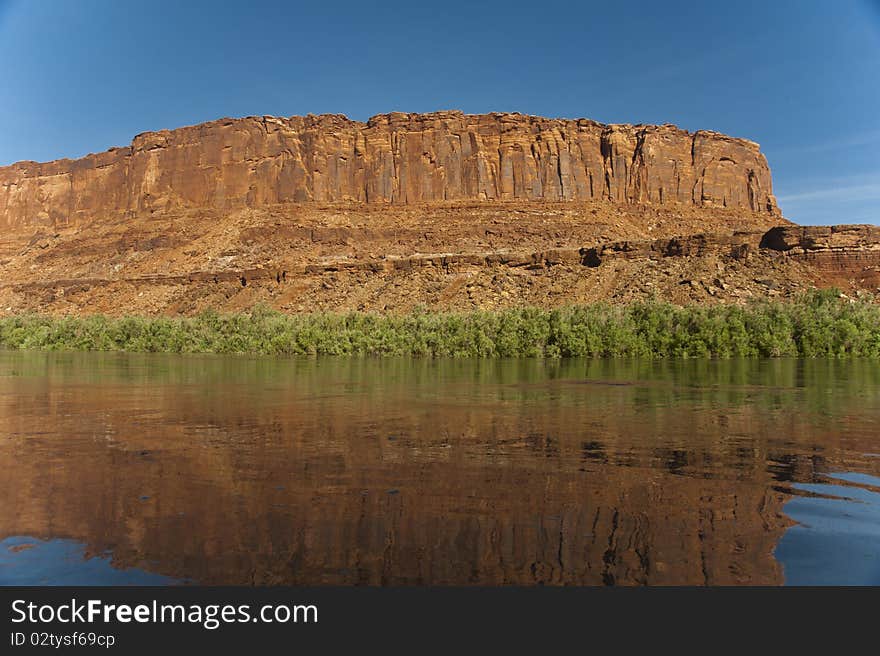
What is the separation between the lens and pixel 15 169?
115 meters

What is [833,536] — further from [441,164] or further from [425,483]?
[441,164]

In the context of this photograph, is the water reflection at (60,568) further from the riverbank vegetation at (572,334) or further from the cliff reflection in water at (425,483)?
the riverbank vegetation at (572,334)

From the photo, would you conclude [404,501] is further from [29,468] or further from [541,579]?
[29,468]

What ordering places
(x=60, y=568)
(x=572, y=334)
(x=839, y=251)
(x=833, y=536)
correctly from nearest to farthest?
(x=60, y=568), (x=833, y=536), (x=572, y=334), (x=839, y=251)

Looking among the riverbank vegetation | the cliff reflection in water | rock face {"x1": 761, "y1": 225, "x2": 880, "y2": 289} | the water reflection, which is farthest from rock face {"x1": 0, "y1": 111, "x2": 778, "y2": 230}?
the water reflection

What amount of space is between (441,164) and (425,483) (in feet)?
308

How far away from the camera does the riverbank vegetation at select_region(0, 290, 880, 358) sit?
36656 mm

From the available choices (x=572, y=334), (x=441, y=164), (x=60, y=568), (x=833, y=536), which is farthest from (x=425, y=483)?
(x=441, y=164)

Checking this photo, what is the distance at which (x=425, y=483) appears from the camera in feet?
21.5

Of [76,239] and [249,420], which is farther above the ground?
[76,239]

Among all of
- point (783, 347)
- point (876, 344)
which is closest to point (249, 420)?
point (783, 347)

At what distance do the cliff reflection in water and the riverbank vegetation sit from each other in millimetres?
22794

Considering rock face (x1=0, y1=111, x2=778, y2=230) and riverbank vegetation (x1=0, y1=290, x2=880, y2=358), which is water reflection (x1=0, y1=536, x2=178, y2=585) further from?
rock face (x1=0, y1=111, x2=778, y2=230)

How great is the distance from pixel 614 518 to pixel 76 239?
107m
